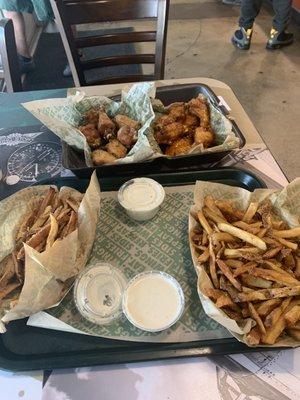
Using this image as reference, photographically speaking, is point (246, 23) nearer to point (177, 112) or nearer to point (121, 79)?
point (121, 79)

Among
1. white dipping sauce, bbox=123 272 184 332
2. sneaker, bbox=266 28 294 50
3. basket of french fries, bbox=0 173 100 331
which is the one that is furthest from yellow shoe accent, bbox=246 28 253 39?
white dipping sauce, bbox=123 272 184 332

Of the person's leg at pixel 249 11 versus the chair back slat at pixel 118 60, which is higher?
the chair back slat at pixel 118 60

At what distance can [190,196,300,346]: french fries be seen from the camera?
0.81m

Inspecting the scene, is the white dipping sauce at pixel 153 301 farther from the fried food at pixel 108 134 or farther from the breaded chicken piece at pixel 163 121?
the breaded chicken piece at pixel 163 121

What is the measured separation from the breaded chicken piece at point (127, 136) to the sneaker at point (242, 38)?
10.2ft

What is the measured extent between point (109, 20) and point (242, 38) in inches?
101

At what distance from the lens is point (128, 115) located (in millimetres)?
1461

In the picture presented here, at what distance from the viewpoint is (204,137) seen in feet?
4.29

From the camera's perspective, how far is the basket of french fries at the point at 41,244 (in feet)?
2.71

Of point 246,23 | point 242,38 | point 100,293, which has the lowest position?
point 242,38

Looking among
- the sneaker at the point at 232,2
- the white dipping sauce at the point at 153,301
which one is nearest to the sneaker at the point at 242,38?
the sneaker at the point at 232,2

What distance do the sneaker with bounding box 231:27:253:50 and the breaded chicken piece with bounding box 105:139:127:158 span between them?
314cm

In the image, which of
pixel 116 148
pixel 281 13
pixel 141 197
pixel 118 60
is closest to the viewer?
pixel 141 197

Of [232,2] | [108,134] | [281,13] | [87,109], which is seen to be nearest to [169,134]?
[108,134]
